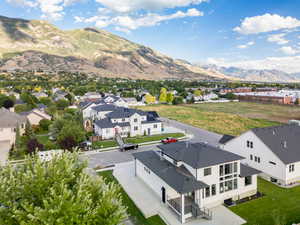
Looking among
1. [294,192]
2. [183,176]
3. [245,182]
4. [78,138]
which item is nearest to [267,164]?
[294,192]

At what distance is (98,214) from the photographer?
32.3 feet

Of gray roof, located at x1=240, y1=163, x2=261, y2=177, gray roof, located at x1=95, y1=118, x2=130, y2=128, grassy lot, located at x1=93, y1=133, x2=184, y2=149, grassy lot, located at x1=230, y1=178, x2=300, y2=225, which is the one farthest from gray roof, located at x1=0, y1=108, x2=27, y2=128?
grassy lot, located at x1=230, y1=178, x2=300, y2=225

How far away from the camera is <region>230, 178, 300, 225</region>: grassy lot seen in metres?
16.1

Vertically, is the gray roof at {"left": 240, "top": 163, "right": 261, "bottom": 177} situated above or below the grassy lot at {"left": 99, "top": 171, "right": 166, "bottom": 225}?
above

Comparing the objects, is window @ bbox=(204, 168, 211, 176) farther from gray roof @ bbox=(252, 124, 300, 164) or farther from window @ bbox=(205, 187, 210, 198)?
gray roof @ bbox=(252, 124, 300, 164)

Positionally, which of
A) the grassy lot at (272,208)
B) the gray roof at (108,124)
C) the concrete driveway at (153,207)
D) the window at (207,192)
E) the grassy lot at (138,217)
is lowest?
the grassy lot at (138,217)

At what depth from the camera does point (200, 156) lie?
18.9 meters

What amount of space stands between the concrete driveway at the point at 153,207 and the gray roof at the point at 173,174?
100 inches

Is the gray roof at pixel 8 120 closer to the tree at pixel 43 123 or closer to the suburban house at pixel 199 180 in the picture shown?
the tree at pixel 43 123

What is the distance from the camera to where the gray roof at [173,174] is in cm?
1677

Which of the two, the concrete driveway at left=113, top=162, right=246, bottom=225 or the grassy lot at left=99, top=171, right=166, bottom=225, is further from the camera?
the grassy lot at left=99, top=171, right=166, bottom=225

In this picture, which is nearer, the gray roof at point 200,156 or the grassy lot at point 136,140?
the gray roof at point 200,156

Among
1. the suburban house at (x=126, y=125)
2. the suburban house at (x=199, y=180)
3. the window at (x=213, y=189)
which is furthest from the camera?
the suburban house at (x=126, y=125)

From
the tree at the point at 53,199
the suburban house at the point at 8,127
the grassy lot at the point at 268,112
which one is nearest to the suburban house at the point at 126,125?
the suburban house at the point at 8,127
